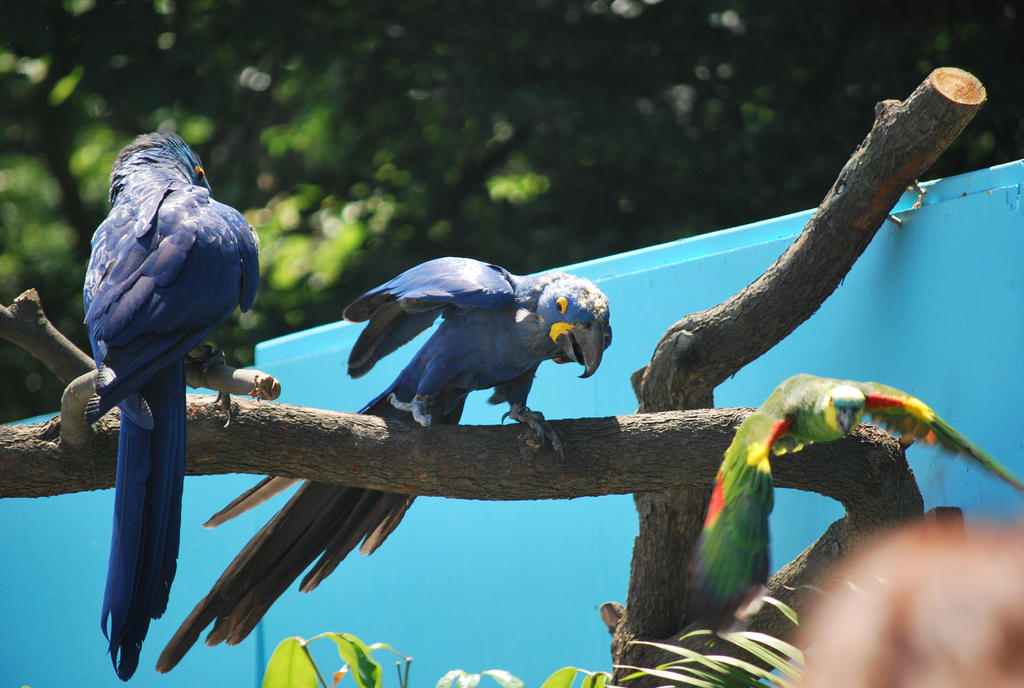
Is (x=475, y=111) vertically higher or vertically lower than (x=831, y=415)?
lower

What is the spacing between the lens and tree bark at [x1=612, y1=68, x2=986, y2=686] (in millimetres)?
2578

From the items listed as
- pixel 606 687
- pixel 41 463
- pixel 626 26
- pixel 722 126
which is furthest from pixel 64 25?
pixel 606 687

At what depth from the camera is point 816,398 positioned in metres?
1.67

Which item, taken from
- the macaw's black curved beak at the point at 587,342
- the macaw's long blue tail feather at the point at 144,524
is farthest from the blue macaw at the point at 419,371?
the macaw's long blue tail feather at the point at 144,524

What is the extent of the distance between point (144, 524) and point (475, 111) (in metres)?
4.77

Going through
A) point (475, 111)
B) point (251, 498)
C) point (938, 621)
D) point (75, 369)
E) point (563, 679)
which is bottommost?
point (475, 111)

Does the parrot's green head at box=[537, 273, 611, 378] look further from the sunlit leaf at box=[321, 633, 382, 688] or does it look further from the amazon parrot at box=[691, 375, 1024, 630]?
the sunlit leaf at box=[321, 633, 382, 688]

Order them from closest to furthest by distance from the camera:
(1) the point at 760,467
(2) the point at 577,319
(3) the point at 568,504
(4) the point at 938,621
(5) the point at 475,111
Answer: (4) the point at 938,621 < (1) the point at 760,467 < (2) the point at 577,319 < (3) the point at 568,504 < (5) the point at 475,111

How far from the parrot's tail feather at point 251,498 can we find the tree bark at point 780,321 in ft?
3.58

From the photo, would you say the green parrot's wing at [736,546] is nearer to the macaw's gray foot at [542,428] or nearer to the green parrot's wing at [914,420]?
the green parrot's wing at [914,420]

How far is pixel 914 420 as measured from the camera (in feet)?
5.68

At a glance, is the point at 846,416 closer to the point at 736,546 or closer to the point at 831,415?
the point at 831,415

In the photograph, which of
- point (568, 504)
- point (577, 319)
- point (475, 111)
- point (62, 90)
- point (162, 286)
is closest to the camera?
point (162, 286)

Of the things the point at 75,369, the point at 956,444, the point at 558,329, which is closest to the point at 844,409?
the point at 956,444
